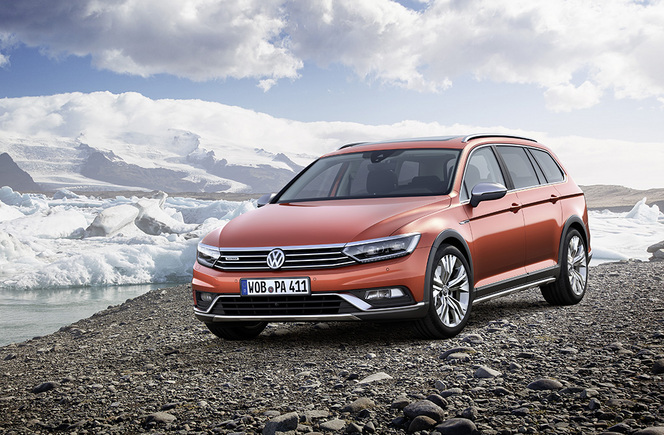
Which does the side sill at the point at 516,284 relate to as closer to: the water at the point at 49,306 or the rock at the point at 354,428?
the rock at the point at 354,428

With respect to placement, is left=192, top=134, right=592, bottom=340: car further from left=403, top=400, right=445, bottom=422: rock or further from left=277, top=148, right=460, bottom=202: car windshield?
left=403, top=400, right=445, bottom=422: rock

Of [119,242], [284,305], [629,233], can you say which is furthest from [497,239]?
[629,233]

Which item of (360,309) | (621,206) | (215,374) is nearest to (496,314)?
(360,309)

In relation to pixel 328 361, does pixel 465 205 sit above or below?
above

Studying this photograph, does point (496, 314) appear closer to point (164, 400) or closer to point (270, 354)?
point (270, 354)

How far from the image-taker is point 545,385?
3986mm

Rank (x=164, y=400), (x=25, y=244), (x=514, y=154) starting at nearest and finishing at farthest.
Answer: (x=164, y=400)
(x=514, y=154)
(x=25, y=244)

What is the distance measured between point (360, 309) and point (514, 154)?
2.93 meters

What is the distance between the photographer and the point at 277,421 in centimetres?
354

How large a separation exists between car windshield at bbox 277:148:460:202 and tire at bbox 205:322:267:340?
119 centimetres

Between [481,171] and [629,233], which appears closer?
[481,171]

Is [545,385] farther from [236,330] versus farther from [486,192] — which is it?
[236,330]

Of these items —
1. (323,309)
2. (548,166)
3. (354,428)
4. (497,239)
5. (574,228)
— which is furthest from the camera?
(548,166)

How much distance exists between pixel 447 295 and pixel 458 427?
221 centimetres
